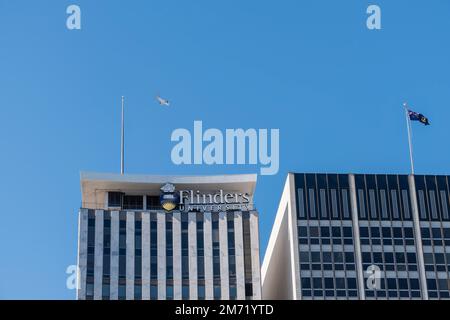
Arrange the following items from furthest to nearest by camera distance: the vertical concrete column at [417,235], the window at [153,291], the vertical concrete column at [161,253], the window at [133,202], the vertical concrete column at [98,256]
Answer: the window at [133,202] → the vertical concrete column at [161,253] → the window at [153,291] → the vertical concrete column at [98,256] → the vertical concrete column at [417,235]

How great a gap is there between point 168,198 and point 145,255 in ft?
35.6

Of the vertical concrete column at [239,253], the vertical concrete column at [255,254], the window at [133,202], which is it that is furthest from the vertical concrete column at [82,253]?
the vertical concrete column at [255,254]

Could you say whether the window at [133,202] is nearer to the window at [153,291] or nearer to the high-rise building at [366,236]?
the window at [153,291]

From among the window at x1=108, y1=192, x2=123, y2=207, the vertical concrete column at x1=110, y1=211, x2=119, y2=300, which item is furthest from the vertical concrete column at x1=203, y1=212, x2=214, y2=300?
the window at x1=108, y1=192, x2=123, y2=207

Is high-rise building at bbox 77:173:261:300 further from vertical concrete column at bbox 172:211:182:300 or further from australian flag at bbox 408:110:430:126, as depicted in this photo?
australian flag at bbox 408:110:430:126

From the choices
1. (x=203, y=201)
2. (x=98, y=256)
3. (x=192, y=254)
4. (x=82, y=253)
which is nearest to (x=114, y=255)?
(x=98, y=256)

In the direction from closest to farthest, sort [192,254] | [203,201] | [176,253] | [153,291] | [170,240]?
[153,291]
[176,253]
[192,254]
[170,240]
[203,201]

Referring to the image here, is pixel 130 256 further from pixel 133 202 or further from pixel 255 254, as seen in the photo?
pixel 255 254

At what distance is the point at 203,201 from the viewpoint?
498ft

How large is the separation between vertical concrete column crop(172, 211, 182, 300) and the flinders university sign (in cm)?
274

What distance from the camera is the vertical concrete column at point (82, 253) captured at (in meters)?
140

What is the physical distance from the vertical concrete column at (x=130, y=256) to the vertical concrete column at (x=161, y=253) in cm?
405
